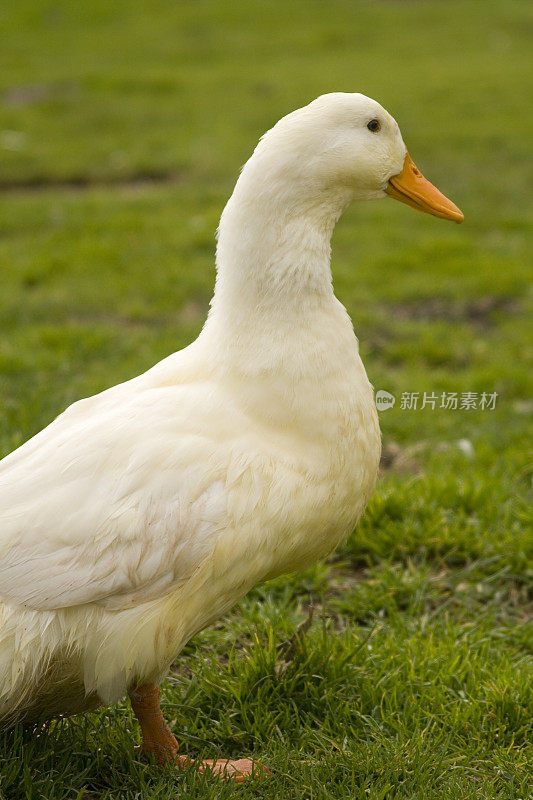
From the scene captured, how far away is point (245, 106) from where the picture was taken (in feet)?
Result: 37.8

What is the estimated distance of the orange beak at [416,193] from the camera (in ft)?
8.71

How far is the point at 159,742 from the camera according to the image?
246 centimetres

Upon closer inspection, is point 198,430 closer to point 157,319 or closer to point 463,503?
point 463,503

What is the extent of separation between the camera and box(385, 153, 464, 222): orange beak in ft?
8.71

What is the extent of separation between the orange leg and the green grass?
49mm

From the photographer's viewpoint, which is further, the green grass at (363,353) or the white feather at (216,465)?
the green grass at (363,353)

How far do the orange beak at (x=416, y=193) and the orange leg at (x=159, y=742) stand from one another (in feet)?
5.10

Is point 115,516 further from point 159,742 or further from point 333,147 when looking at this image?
point 333,147

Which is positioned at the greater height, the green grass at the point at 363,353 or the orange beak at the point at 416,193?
the orange beak at the point at 416,193
